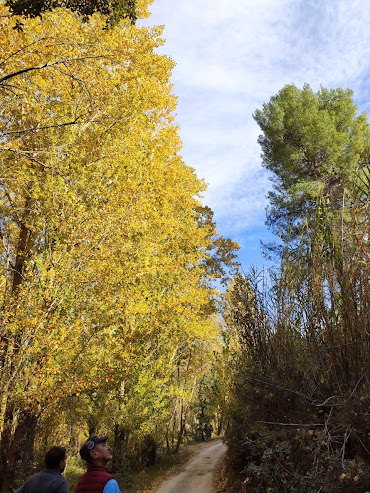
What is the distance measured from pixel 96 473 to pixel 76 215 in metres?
5.43

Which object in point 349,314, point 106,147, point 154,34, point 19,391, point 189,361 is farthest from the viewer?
point 189,361

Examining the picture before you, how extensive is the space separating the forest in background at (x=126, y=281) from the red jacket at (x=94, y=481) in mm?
2400

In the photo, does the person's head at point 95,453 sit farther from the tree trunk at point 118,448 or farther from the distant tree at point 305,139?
the distant tree at point 305,139

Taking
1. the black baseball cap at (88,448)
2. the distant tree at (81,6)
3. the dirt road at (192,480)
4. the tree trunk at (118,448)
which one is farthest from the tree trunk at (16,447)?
the dirt road at (192,480)

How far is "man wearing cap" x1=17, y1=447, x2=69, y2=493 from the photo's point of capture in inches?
115

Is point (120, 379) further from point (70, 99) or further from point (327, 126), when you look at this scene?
point (327, 126)

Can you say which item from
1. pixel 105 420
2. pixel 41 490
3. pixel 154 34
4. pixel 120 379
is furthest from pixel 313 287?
pixel 105 420

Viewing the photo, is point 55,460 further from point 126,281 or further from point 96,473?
point 126,281

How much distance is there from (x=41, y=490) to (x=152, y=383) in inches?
378

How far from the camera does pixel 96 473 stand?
8.11 feet

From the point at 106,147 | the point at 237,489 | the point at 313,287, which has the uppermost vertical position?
the point at 106,147

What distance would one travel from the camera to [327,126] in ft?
57.5

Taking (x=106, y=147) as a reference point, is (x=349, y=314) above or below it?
below

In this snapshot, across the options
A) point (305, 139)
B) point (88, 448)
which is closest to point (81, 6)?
point (88, 448)
